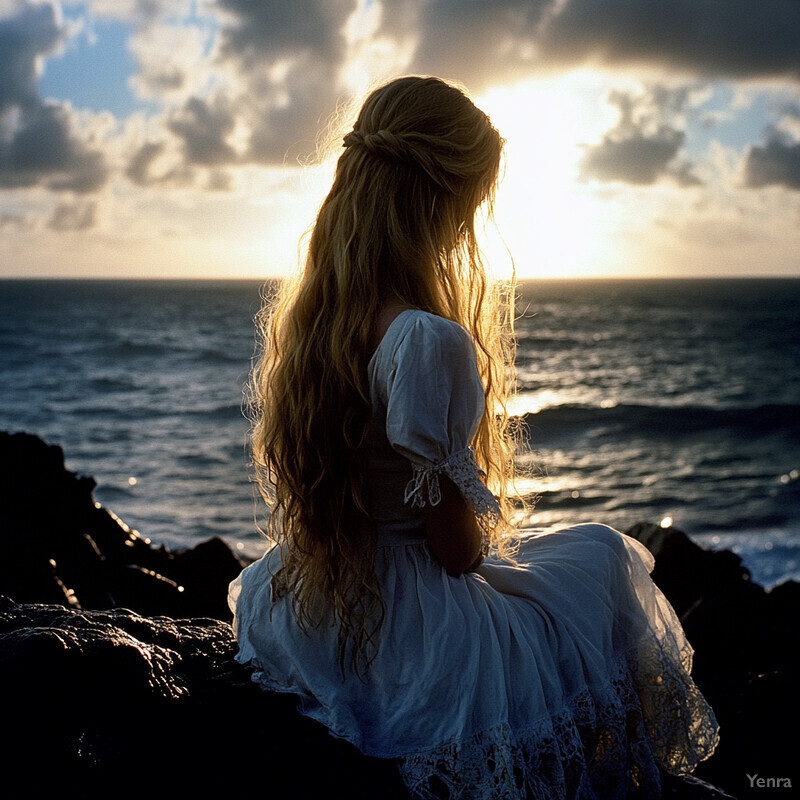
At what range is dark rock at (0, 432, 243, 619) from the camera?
3.71 m

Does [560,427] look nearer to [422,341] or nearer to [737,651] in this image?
[737,651]

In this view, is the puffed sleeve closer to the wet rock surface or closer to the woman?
the woman

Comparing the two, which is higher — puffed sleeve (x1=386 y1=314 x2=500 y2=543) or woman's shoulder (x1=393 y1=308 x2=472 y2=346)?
woman's shoulder (x1=393 y1=308 x2=472 y2=346)

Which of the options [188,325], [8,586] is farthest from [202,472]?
[188,325]

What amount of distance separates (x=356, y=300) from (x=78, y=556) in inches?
126

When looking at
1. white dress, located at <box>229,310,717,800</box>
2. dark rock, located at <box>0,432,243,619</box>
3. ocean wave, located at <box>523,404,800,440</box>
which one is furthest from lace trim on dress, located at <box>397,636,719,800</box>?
ocean wave, located at <box>523,404,800,440</box>

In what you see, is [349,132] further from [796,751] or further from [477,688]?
[796,751]

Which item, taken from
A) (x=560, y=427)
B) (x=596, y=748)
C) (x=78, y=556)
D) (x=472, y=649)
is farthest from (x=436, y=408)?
(x=560, y=427)

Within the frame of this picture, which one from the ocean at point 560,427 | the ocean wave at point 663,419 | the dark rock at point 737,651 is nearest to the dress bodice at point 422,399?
the ocean at point 560,427

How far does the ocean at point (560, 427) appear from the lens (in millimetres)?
10742

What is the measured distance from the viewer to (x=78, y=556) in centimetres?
441

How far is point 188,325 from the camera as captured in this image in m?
51.7

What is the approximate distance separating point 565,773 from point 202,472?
38.4 ft

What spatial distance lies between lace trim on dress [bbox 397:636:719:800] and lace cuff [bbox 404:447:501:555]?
1.84 feet
